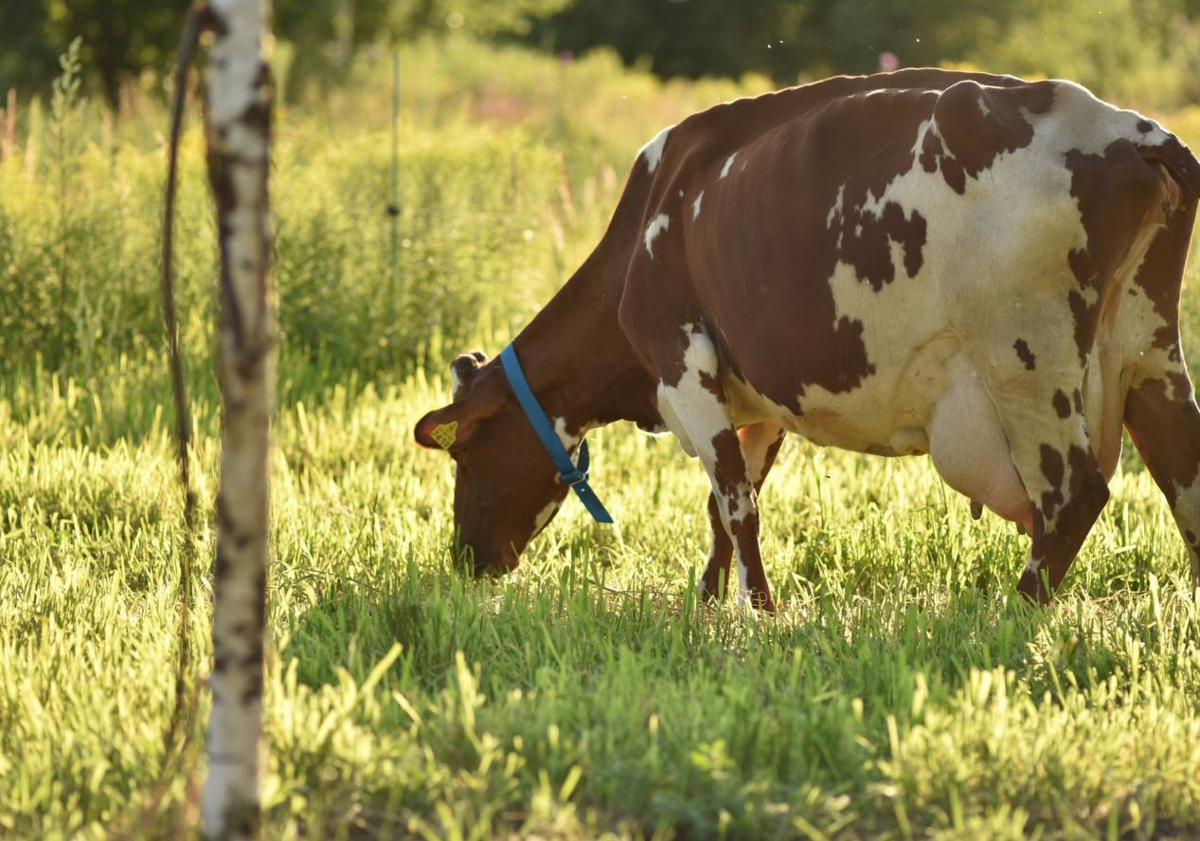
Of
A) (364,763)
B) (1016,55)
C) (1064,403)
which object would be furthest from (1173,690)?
(1016,55)

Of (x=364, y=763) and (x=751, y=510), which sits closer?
(x=364, y=763)

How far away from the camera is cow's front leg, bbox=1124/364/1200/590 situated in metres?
4.25

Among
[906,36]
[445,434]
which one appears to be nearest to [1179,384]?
[445,434]

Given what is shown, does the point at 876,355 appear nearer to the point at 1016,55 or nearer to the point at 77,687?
the point at 77,687

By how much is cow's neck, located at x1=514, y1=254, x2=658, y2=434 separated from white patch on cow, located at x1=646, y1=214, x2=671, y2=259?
0.30 meters

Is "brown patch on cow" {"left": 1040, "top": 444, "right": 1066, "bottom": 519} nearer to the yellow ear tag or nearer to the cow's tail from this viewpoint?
the cow's tail

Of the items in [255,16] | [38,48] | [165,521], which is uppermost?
[38,48]

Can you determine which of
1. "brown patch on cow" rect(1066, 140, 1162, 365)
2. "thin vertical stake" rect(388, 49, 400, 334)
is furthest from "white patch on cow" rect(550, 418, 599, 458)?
"thin vertical stake" rect(388, 49, 400, 334)

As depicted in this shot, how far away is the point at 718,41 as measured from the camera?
33.4 m

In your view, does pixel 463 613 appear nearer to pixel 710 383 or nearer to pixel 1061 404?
pixel 710 383

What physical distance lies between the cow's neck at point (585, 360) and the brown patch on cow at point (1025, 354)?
152 cm

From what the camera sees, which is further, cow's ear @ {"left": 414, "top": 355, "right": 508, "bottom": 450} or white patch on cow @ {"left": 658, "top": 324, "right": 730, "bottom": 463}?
cow's ear @ {"left": 414, "top": 355, "right": 508, "bottom": 450}

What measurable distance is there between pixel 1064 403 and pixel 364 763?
2020mm

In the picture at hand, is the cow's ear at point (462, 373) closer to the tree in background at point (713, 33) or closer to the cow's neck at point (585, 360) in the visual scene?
the cow's neck at point (585, 360)
